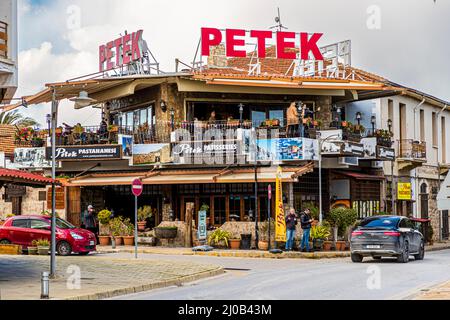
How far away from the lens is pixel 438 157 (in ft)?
157

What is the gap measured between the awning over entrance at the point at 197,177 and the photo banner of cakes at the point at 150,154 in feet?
1.87

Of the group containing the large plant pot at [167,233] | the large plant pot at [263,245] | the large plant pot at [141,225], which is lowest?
the large plant pot at [263,245]

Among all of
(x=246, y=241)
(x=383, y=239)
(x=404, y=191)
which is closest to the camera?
(x=383, y=239)

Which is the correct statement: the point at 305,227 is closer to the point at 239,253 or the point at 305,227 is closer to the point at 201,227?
the point at 239,253

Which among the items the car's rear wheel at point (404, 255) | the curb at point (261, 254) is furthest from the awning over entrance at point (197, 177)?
the car's rear wheel at point (404, 255)

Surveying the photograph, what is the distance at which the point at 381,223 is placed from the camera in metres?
26.5

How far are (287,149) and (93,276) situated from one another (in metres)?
15.3

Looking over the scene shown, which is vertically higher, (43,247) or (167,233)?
(167,233)

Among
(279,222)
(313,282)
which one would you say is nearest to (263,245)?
(279,222)

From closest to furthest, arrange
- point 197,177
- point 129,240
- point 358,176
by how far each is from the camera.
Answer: point 197,177 < point 129,240 < point 358,176

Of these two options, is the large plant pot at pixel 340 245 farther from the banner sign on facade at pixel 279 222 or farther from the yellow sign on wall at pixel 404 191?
the yellow sign on wall at pixel 404 191

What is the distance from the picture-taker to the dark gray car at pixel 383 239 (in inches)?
1001

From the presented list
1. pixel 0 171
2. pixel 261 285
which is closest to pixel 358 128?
pixel 261 285

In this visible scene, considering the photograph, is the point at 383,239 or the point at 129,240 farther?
the point at 129,240
